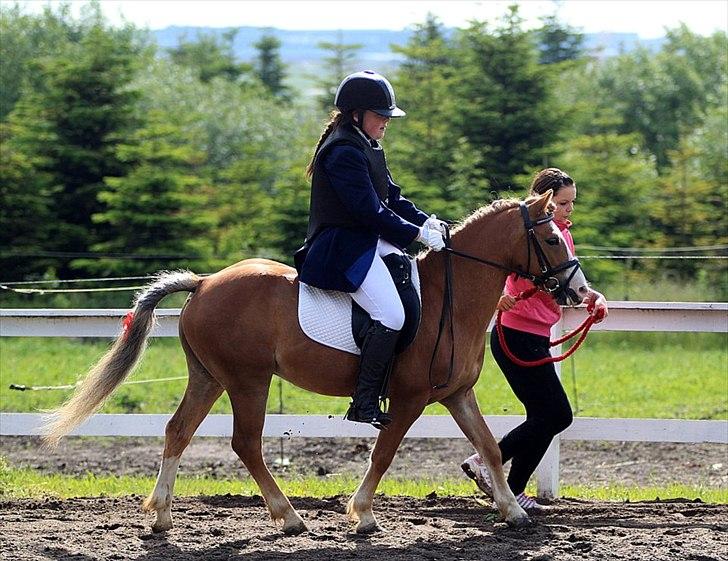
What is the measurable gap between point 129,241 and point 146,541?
648 inches

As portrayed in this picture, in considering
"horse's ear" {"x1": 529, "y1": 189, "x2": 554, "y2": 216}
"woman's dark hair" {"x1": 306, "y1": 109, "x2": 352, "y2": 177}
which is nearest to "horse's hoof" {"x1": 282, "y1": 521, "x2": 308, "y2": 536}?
"woman's dark hair" {"x1": 306, "y1": 109, "x2": 352, "y2": 177}

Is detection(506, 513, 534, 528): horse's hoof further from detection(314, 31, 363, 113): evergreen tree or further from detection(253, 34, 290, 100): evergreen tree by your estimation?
detection(253, 34, 290, 100): evergreen tree

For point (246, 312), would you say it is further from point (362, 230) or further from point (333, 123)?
point (333, 123)

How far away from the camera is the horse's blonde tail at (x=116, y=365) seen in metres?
6.40

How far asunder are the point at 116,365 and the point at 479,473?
220 centimetres

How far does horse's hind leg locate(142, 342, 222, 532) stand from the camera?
6.32 metres

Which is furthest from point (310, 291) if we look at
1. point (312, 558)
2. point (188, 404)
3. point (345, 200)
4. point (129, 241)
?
point (129, 241)

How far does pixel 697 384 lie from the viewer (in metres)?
12.9

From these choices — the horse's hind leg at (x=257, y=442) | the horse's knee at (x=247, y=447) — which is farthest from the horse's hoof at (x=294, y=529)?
the horse's knee at (x=247, y=447)

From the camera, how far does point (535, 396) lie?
669 centimetres

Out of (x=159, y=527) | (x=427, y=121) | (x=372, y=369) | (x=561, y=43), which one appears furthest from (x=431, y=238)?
(x=561, y=43)

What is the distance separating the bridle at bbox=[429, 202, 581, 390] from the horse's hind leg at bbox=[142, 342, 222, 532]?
4.36 ft

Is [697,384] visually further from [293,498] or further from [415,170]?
[415,170]

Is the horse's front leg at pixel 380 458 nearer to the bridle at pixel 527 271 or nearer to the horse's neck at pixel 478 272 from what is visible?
the bridle at pixel 527 271
